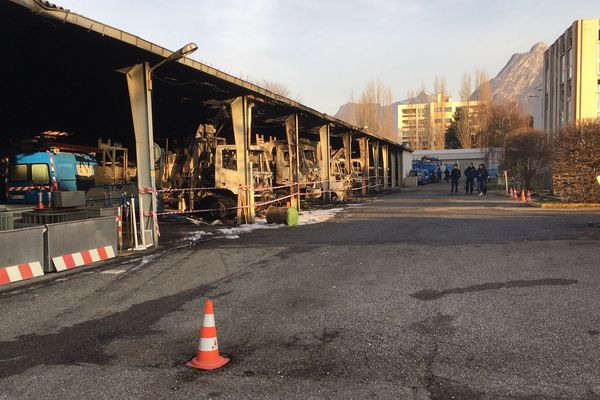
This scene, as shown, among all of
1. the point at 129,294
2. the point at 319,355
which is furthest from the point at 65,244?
the point at 319,355

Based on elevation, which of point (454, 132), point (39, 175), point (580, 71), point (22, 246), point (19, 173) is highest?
point (580, 71)

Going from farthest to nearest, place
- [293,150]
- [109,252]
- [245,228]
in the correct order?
1. [293,150]
2. [245,228]
3. [109,252]

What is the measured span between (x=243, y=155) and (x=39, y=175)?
8.66 m

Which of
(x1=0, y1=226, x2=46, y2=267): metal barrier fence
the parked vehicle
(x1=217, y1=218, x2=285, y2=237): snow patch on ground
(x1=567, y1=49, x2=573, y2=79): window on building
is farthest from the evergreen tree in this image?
(x1=0, y1=226, x2=46, y2=267): metal barrier fence

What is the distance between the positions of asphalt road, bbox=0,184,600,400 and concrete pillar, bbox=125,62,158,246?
78.8 inches

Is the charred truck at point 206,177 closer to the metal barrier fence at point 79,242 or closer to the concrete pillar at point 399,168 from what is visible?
the metal barrier fence at point 79,242

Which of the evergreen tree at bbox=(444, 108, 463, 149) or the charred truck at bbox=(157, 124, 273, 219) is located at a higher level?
the evergreen tree at bbox=(444, 108, 463, 149)

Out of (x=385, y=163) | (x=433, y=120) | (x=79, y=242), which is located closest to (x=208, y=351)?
(x=79, y=242)

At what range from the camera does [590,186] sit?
18.8 metres

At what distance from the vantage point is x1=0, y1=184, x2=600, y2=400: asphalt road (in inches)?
157

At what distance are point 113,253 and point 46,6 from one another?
4.64m

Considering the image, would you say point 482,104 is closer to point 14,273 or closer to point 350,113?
point 350,113

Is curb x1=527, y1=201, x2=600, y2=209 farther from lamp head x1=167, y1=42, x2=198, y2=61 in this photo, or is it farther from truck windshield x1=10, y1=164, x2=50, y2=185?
truck windshield x1=10, y1=164, x2=50, y2=185

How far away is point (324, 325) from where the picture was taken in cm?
543
